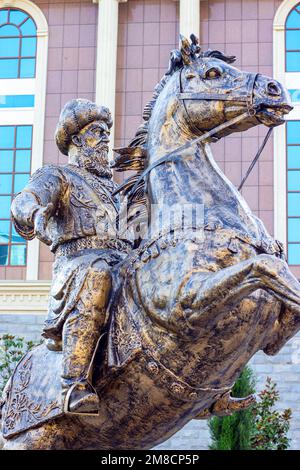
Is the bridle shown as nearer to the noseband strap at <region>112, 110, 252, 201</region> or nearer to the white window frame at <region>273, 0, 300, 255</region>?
the noseband strap at <region>112, 110, 252, 201</region>

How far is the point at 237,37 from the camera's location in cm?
2484

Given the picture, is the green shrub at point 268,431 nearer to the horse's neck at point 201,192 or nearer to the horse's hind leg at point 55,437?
the horse's hind leg at point 55,437

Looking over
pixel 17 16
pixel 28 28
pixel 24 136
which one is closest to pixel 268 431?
pixel 24 136

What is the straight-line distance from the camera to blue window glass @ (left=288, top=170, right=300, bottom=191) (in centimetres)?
2367

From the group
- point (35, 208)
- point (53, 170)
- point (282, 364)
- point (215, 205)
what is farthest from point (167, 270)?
point (282, 364)

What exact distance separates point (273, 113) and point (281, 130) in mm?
19460

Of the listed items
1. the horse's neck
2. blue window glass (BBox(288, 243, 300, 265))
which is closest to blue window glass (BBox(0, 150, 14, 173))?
blue window glass (BBox(288, 243, 300, 265))

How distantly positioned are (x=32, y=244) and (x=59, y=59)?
500cm

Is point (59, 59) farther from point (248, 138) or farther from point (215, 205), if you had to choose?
point (215, 205)

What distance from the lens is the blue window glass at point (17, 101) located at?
81.4 feet

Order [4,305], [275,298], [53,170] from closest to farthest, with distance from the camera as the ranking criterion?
[275,298] < [53,170] < [4,305]

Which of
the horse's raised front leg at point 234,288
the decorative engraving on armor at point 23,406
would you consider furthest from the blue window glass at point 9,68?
the horse's raised front leg at point 234,288

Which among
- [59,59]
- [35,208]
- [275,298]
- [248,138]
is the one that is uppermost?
[59,59]

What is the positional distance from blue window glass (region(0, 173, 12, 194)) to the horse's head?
19.2 metres
